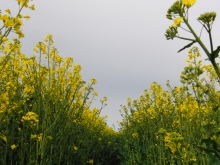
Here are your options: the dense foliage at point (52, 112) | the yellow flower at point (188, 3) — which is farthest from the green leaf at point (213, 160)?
the yellow flower at point (188, 3)

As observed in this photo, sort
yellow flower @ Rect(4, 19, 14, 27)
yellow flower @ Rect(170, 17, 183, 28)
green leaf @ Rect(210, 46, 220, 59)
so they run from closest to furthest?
green leaf @ Rect(210, 46, 220, 59) → yellow flower @ Rect(170, 17, 183, 28) → yellow flower @ Rect(4, 19, 14, 27)

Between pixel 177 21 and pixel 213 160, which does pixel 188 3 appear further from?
pixel 213 160

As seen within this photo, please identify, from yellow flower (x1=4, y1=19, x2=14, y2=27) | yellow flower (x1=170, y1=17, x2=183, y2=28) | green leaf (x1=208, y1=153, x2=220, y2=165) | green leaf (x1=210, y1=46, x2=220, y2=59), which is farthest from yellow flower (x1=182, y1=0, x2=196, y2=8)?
yellow flower (x1=4, y1=19, x2=14, y2=27)

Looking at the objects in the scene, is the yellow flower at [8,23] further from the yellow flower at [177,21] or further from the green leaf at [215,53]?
the green leaf at [215,53]

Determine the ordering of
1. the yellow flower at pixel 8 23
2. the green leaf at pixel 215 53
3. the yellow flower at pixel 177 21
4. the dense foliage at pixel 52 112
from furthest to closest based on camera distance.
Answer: the dense foliage at pixel 52 112, the yellow flower at pixel 8 23, the yellow flower at pixel 177 21, the green leaf at pixel 215 53

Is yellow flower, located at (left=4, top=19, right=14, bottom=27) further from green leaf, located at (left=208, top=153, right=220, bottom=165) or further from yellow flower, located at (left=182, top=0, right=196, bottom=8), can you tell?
green leaf, located at (left=208, top=153, right=220, bottom=165)

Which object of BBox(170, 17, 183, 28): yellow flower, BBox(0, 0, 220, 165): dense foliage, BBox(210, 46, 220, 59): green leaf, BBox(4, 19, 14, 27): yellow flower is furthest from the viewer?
BBox(0, 0, 220, 165): dense foliage

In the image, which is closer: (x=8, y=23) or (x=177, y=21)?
(x=177, y=21)

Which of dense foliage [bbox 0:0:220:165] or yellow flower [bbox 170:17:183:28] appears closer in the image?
yellow flower [bbox 170:17:183:28]

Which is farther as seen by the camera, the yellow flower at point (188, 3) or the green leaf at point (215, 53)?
the yellow flower at point (188, 3)

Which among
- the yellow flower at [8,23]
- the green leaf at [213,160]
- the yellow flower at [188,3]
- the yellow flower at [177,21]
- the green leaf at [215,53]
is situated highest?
the yellow flower at [8,23]

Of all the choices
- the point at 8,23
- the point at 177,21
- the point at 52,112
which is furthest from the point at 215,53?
the point at 52,112

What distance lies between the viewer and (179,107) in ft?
11.8

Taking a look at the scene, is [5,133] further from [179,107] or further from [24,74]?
[179,107]
